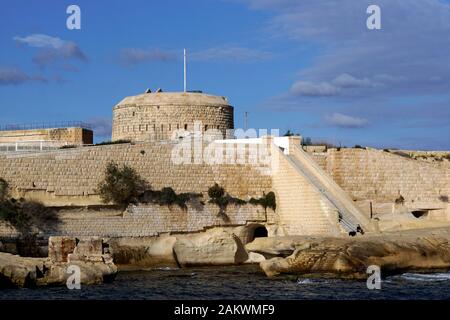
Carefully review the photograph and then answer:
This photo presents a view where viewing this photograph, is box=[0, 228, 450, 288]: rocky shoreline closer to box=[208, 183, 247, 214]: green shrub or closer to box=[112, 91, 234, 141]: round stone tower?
box=[208, 183, 247, 214]: green shrub

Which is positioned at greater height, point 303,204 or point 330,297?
point 303,204

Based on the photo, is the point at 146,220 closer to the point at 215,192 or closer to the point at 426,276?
the point at 215,192

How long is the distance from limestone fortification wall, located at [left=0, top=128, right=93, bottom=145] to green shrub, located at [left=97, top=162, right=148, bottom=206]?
548 cm

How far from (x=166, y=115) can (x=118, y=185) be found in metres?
6.56

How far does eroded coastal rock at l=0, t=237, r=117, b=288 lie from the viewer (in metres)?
18.4

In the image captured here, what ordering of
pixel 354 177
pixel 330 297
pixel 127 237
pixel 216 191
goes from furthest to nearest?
pixel 354 177, pixel 216 191, pixel 127 237, pixel 330 297

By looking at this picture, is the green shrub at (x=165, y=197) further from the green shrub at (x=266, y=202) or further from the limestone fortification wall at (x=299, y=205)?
the limestone fortification wall at (x=299, y=205)

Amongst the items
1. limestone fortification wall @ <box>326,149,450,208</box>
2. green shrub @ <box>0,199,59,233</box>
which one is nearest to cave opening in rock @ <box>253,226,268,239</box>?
limestone fortification wall @ <box>326,149,450,208</box>

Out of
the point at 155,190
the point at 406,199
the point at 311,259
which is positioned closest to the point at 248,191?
the point at 155,190

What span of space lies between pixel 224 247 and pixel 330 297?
8318 mm

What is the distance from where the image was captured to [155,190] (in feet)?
91.5

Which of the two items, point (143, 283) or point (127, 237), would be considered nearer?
point (143, 283)
